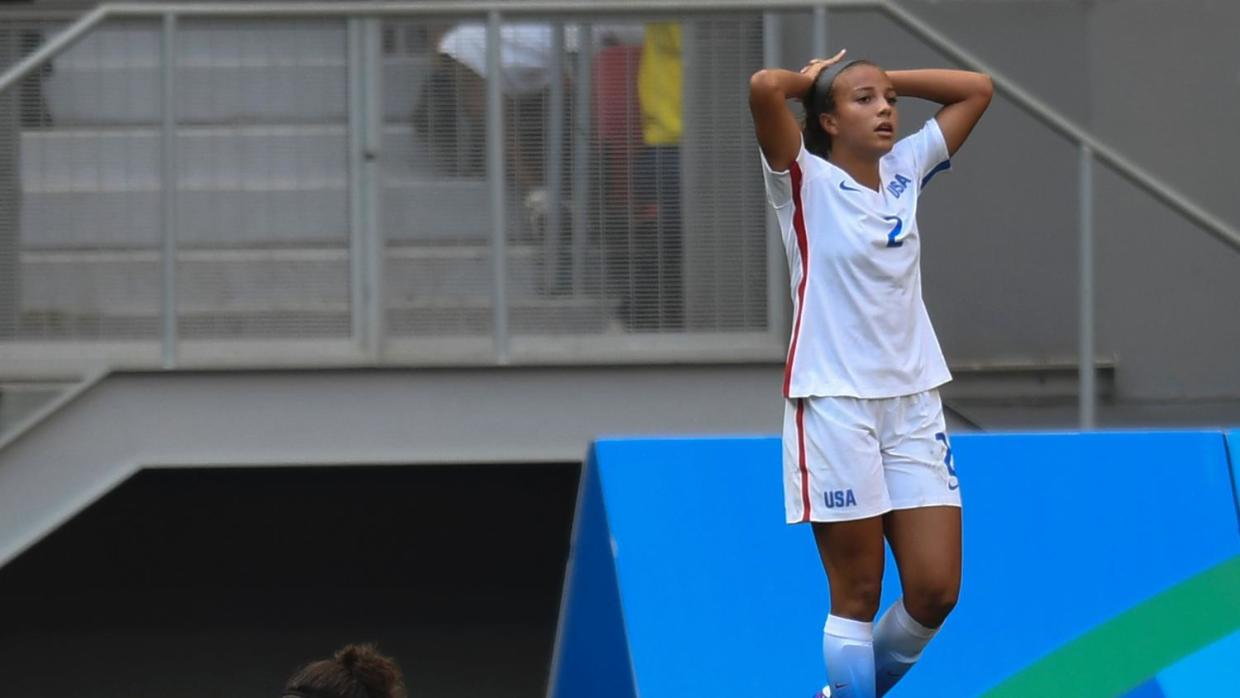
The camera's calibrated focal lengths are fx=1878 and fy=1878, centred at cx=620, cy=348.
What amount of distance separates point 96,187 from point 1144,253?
3.55 meters

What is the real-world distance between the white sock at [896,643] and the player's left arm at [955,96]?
3.40ft

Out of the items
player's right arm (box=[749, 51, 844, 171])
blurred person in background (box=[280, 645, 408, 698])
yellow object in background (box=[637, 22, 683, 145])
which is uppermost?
yellow object in background (box=[637, 22, 683, 145])

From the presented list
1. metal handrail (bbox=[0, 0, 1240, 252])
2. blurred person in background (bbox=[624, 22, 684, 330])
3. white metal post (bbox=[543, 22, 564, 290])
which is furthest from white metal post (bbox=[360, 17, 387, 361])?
blurred person in background (bbox=[624, 22, 684, 330])

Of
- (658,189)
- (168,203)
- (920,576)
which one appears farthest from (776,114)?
(168,203)

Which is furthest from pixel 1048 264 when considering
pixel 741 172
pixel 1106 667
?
pixel 1106 667

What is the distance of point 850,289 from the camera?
3.79 m

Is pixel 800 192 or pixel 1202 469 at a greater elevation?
pixel 800 192

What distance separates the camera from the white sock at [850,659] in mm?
3758

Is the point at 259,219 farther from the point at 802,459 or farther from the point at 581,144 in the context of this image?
the point at 802,459

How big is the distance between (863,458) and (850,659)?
405 millimetres

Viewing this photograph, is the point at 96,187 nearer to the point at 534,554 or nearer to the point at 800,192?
the point at 534,554

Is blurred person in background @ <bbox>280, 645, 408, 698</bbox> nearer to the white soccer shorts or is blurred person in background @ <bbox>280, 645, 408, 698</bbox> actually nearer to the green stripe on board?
the white soccer shorts

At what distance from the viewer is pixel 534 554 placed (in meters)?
8.13

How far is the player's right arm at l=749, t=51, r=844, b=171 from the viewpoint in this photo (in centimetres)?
376
